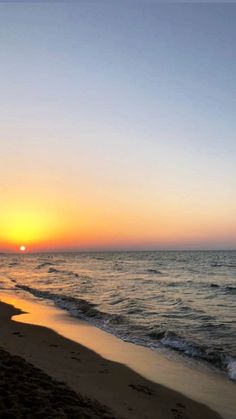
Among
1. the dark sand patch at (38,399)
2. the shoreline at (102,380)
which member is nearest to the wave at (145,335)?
the shoreline at (102,380)

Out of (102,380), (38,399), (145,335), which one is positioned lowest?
(145,335)

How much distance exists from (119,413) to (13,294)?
78.1 feet

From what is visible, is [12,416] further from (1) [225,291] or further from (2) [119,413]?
(1) [225,291]

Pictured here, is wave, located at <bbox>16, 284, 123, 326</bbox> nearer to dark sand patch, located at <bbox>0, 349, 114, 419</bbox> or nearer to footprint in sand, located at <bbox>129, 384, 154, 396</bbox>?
footprint in sand, located at <bbox>129, 384, 154, 396</bbox>

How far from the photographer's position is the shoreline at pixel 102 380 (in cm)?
815

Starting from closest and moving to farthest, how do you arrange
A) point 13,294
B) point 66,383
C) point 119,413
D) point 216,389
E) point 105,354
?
point 119,413 < point 66,383 < point 216,389 < point 105,354 < point 13,294

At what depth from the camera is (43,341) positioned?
14086mm

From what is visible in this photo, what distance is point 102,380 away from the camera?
9945 millimetres

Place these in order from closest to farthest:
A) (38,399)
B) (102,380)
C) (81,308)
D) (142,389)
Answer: (38,399)
(142,389)
(102,380)
(81,308)

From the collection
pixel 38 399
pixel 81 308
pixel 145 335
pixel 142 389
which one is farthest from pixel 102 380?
pixel 81 308

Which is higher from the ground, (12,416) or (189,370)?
(12,416)

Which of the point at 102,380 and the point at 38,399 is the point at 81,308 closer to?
the point at 102,380

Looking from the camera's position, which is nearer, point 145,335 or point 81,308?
point 145,335

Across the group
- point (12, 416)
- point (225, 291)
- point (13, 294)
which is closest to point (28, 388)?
point (12, 416)
